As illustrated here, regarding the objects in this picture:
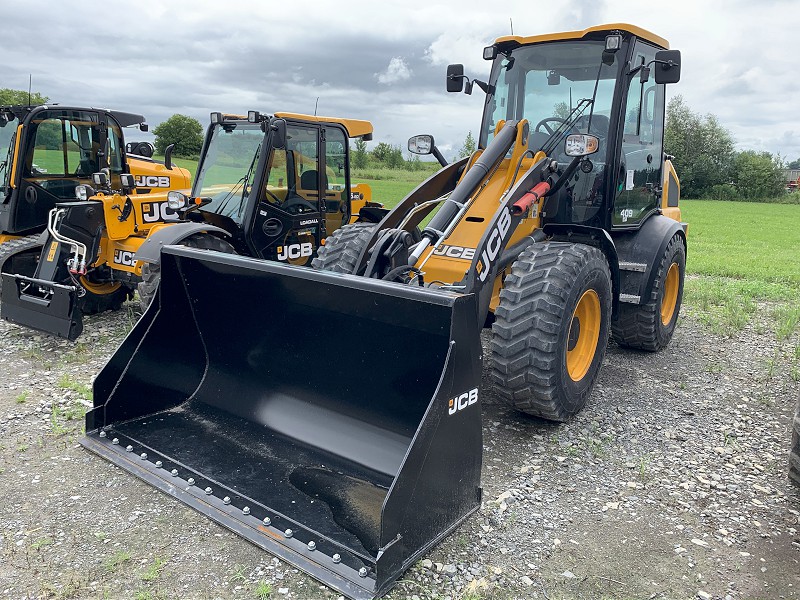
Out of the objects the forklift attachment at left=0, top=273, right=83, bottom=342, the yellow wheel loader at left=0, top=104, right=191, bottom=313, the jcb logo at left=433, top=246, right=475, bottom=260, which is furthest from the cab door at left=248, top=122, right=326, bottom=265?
the jcb logo at left=433, top=246, right=475, bottom=260

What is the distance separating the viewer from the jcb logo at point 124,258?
6.57m

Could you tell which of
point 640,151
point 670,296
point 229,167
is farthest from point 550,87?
point 229,167

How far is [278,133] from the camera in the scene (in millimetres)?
6395

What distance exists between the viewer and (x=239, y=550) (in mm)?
3025

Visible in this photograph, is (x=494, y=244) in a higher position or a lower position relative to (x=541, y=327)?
higher

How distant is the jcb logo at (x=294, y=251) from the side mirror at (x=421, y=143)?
2.35 m

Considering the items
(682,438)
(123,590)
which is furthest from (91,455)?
(682,438)

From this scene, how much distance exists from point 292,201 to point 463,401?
14.7ft

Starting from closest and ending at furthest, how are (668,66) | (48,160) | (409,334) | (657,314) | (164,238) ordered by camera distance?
1. (409,334)
2. (668,66)
3. (657,314)
4. (164,238)
5. (48,160)

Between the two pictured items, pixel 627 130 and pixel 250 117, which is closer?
pixel 627 130

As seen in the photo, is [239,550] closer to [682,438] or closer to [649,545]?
[649,545]

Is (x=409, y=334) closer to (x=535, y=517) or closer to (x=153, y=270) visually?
(x=535, y=517)

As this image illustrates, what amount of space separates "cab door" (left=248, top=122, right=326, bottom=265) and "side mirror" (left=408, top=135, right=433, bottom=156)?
2.00m

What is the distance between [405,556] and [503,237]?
84.7 inches
